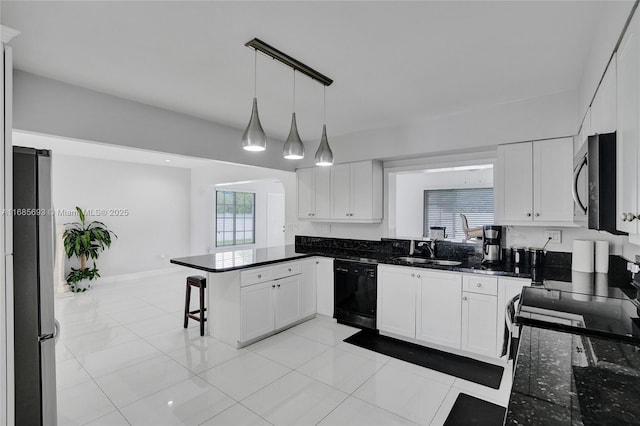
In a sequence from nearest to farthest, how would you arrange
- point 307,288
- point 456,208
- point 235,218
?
point 307,288 < point 456,208 < point 235,218

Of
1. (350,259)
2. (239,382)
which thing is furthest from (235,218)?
(239,382)

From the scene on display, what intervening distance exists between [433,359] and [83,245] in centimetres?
Answer: 592

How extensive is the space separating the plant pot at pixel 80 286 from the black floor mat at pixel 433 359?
16.2 ft

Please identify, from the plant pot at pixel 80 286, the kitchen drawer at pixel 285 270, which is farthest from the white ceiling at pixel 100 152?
the plant pot at pixel 80 286

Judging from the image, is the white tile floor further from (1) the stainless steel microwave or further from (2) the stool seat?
(1) the stainless steel microwave

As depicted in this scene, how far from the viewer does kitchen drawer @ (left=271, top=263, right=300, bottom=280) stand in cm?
357

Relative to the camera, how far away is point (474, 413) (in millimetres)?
2197

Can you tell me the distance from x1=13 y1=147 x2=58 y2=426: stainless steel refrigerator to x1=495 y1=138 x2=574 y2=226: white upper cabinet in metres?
3.65

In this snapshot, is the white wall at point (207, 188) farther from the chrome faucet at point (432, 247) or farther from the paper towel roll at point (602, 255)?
the paper towel roll at point (602, 255)

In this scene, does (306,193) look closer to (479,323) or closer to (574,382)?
(479,323)

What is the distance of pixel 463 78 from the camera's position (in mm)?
2539

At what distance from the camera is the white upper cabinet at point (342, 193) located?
13.4ft

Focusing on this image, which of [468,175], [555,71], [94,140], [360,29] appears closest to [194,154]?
[94,140]

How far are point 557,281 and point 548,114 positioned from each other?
153 centimetres
